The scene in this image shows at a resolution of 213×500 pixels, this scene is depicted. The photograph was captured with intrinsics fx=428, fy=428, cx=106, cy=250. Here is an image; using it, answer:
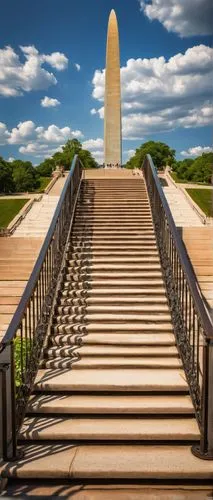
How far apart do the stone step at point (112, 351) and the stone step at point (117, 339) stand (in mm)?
44

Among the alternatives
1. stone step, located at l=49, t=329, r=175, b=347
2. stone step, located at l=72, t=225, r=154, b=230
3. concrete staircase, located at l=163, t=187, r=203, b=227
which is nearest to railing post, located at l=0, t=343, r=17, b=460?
stone step, located at l=49, t=329, r=175, b=347

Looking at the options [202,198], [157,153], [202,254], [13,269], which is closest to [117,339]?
[13,269]

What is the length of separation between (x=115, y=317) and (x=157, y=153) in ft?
268

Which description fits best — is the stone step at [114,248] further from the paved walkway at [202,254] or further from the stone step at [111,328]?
the stone step at [111,328]

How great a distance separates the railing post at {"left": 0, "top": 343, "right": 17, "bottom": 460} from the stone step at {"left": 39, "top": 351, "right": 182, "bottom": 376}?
1537 mm

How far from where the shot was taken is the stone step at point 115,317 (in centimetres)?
652

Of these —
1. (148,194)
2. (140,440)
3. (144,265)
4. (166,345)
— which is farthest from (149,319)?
Answer: (148,194)

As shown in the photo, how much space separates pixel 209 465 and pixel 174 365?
166 centimetres

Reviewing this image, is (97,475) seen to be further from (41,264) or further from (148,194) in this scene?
(148,194)

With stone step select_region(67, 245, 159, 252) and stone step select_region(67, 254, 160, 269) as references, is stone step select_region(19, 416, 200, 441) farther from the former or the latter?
stone step select_region(67, 245, 159, 252)

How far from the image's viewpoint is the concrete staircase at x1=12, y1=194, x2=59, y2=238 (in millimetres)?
15086

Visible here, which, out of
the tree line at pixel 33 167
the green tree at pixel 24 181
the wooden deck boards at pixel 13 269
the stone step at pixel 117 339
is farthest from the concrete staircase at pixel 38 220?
the green tree at pixel 24 181

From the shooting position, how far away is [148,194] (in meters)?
12.1

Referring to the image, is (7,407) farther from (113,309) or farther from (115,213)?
(115,213)
